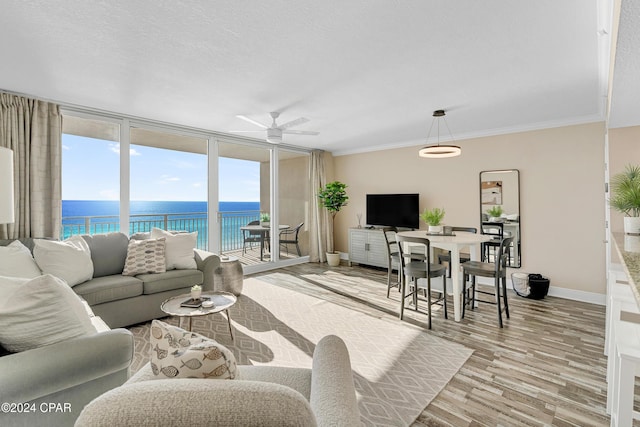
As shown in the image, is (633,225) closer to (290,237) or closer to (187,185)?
(290,237)

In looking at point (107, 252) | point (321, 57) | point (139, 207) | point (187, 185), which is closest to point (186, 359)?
point (321, 57)

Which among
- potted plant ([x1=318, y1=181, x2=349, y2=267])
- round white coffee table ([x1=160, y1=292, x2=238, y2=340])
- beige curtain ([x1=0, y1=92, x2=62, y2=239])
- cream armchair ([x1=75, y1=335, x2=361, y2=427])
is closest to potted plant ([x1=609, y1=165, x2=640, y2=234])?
cream armchair ([x1=75, y1=335, x2=361, y2=427])

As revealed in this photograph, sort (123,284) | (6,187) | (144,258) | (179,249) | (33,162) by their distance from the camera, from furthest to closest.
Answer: (179,249) < (144,258) < (33,162) < (123,284) < (6,187)

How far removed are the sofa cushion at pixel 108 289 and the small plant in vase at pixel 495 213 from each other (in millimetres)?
4896

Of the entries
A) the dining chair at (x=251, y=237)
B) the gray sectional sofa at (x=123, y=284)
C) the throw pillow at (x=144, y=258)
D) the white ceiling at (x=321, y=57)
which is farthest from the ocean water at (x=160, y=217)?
the white ceiling at (x=321, y=57)

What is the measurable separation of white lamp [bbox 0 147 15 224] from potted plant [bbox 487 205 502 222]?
17.5 feet

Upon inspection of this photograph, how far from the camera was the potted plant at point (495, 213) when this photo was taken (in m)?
4.70

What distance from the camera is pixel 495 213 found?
4730mm

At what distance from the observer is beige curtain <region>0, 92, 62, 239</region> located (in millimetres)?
3186

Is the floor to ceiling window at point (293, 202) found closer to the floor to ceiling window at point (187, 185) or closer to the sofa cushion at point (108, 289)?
the floor to ceiling window at point (187, 185)

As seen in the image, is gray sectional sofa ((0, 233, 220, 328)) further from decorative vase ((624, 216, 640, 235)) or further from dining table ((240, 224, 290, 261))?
decorative vase ((624, 216, 640, 235))

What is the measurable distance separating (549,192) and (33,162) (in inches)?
254

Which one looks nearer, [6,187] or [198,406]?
[198,406]

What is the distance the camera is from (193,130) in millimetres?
4820
